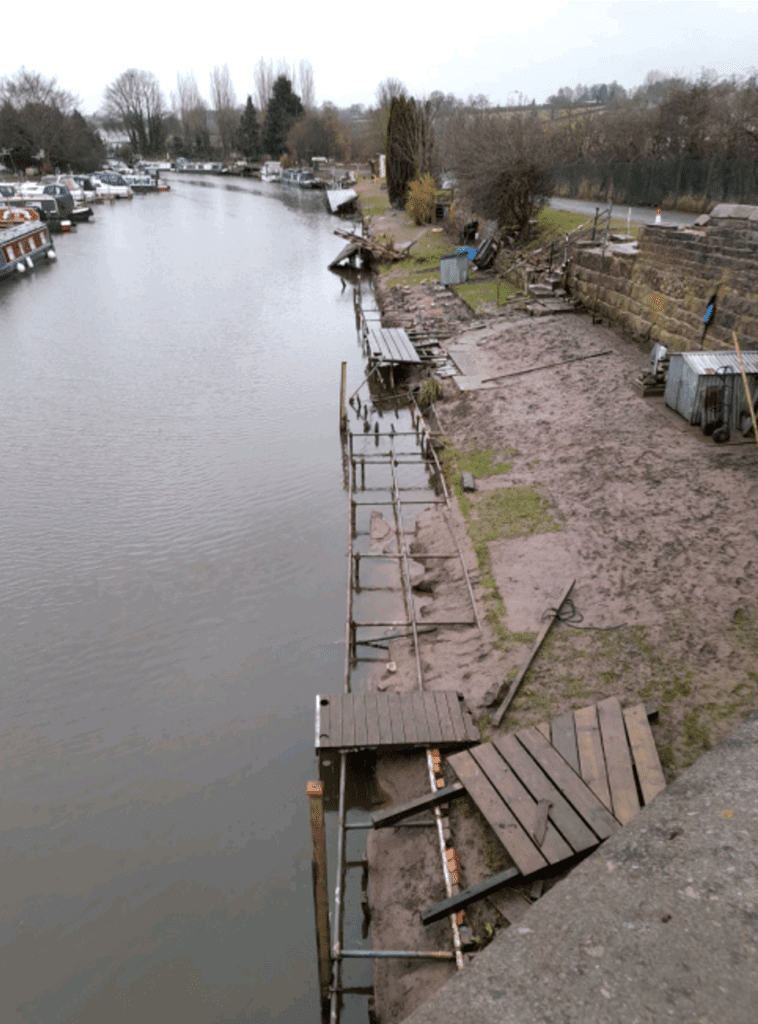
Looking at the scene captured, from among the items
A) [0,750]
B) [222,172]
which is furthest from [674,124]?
[222,172]

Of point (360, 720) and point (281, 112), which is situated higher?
point (281, 112)

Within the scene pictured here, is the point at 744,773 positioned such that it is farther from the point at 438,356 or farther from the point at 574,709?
the point at 438,356

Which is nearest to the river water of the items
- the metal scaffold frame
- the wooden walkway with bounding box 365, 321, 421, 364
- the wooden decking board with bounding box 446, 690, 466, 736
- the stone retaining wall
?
the metal scaffold frame

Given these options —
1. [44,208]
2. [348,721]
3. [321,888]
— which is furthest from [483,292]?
[44,208]

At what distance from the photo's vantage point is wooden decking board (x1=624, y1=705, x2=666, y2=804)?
6469 millimetres

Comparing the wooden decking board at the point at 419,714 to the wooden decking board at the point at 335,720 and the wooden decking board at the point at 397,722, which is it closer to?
the wooden decking board at the point at 397,722

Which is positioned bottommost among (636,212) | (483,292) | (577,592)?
(577,592)

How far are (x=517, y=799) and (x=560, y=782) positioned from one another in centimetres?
44

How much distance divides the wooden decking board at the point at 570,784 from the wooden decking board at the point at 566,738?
0.08m

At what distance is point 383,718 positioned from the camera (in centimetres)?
784

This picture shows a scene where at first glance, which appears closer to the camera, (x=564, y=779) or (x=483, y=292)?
(x=564, y=779)

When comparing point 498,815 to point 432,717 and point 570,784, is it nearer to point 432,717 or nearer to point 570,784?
point 570,784

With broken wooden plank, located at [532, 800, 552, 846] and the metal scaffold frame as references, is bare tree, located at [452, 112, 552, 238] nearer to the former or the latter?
the metal scaffold frame

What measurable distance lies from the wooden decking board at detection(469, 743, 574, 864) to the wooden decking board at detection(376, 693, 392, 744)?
3.12 feet
